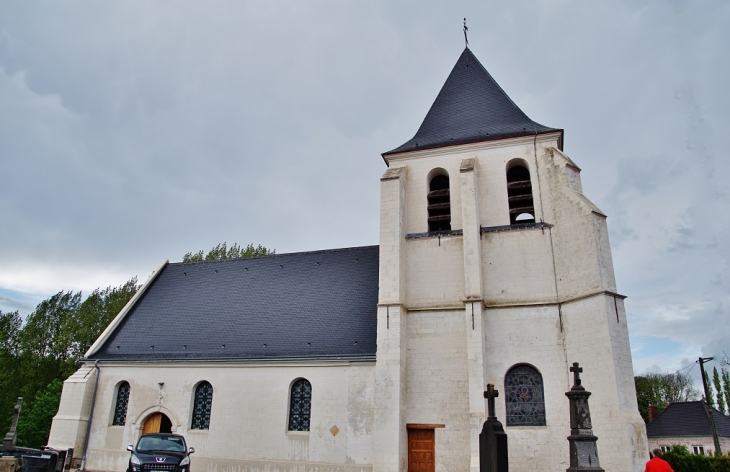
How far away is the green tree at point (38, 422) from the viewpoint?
2252cm

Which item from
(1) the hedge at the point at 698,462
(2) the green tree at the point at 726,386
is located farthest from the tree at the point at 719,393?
(1) the hedge at the point at 698,462

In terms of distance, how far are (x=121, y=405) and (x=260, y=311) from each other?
18.5 ft

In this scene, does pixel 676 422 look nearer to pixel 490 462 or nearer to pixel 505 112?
pixel 505 112

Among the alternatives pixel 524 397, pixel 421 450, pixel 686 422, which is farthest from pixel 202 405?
pixel 686 422

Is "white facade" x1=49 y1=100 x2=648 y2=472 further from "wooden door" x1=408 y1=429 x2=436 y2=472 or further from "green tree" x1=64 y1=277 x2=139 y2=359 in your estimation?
"green tree" x1=64 y1=277 x2=139 y2=359

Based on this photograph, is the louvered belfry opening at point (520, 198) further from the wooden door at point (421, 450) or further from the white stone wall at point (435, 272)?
the wooden door at point (421, 450)

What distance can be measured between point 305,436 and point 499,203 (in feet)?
29.9

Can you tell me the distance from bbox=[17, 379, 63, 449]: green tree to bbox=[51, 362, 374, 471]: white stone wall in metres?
7.75

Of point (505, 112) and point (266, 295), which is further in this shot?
point (266, 295)

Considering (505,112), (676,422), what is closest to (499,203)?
(505,112)

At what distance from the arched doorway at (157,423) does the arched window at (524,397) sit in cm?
1095

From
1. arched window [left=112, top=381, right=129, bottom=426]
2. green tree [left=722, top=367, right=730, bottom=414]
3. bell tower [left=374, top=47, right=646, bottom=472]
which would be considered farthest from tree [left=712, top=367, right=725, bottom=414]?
arched window [left=112, top=381, right=129, bottom=426]

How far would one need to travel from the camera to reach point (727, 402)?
43312 millimetres

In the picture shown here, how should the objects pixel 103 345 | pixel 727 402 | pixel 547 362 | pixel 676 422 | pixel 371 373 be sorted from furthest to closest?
1. pixel 727 402
2. pixel 676 422
3. pixel 103 345
4. pixel 371 373
5. pixel 547 362
